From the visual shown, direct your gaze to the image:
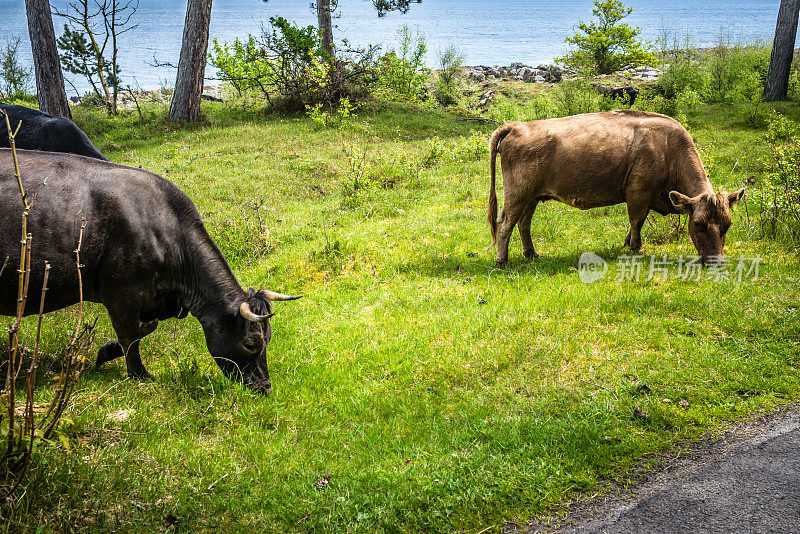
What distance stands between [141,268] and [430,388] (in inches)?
124

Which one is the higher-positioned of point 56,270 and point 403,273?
point 56,270

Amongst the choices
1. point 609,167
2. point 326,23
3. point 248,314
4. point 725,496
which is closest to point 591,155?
point 609,167

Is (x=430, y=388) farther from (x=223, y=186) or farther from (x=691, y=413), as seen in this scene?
(x=223, y=186)

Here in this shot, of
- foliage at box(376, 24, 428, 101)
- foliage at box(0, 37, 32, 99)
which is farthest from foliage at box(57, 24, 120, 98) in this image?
foliage at box(376, 24, 428, 101)

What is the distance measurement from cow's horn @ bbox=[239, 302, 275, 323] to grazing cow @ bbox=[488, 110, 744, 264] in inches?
178

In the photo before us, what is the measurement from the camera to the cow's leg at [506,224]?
28.6 feet

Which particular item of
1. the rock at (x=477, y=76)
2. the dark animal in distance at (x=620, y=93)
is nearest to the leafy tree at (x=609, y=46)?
the rock at (x=477, y=76)

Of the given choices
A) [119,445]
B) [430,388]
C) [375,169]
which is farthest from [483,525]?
[375,169]

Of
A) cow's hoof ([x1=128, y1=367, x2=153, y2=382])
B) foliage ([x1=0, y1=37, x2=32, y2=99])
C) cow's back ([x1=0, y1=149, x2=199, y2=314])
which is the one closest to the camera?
cow's back ([x1=0, y1=149, x2=199, y2=314])

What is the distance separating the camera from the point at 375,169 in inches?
525

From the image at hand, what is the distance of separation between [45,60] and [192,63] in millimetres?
3970

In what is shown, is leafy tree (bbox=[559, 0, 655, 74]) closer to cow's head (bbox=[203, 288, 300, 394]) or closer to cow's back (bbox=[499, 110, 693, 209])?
cow's back (bbox=[499, 110, 693, 209])

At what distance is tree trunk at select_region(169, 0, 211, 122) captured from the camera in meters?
17.7

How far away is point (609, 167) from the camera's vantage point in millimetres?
8305
